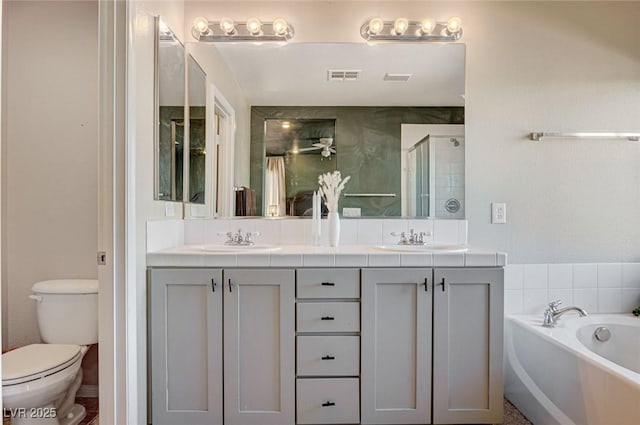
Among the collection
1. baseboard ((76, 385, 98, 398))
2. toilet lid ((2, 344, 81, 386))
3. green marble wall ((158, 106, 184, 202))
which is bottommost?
baseboard ((76, 385, 98, 398))

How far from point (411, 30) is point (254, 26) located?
3.05 ft

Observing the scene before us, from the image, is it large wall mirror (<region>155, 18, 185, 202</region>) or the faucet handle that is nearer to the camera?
large wall mirror (<region>155, 18, 185, 202</region>)

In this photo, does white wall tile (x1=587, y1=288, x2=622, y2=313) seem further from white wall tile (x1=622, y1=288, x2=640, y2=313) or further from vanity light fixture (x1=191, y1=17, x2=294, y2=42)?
vanity light fixture (x1=191, y1=17, x2=294, y2=42)

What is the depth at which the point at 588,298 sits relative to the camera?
2.40 meters

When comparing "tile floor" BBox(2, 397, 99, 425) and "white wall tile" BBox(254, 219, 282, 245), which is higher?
"white wall tile" BBox(254, 219, 282, 245)

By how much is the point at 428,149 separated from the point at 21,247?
96.3 inches

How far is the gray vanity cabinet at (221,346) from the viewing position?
6.09 feet

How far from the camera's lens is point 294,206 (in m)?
2.40

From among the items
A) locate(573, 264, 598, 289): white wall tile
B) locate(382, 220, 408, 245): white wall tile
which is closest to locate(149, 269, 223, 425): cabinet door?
locate(382, 220, 408, 245): white wall tile

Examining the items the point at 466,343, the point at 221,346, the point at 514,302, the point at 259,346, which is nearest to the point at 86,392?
the point at 221,346

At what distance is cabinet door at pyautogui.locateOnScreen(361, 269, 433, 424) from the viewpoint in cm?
187

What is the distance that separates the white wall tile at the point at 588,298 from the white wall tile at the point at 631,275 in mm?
197

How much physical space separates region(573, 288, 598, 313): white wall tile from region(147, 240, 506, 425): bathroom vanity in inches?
34.2

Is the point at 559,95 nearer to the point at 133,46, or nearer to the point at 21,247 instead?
the point at 133,46
